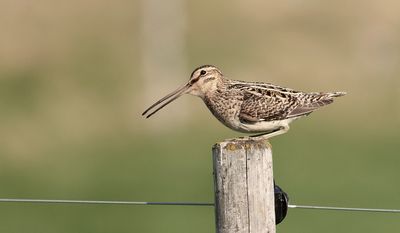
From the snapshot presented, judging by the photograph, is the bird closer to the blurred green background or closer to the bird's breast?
the bird's breast

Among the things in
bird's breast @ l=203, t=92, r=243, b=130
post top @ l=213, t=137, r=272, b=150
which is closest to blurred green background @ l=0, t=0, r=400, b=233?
bird's breast @ l=203, t=92, r=243, b=130

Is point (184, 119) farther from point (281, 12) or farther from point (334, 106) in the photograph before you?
point (281, 12)

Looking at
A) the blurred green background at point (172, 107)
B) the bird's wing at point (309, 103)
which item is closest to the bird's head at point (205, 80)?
the bird's wing at point (309, 103)

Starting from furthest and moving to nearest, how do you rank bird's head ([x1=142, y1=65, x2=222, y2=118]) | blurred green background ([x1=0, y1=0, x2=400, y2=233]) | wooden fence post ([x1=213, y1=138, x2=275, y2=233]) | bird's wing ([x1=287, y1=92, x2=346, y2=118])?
blurred green background ([x1=0, y1=0, x2=400, y2=233])
bird's head ([x1=142, y1=65, x2=222, y2=118])
bird's wing ([x1=287, y1=92, x2=346, y2=118])
wooden fence post ([x1=213, y1=138, x2=275, y2=233])

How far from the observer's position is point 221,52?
30203 millimetres

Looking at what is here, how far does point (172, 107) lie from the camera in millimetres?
26094

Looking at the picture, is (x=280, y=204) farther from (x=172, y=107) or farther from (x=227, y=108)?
(x=172, y=107)

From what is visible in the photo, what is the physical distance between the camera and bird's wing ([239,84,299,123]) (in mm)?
8836

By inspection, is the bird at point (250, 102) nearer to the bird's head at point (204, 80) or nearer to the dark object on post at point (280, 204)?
A: the bird's head at point (204, 80)

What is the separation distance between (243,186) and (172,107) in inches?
765

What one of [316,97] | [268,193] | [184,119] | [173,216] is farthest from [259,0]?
[268,193]

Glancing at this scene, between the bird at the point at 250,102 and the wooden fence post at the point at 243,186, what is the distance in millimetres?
2093

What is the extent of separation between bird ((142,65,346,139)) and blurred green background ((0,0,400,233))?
6253mm

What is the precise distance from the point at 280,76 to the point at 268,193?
68.1 feet
